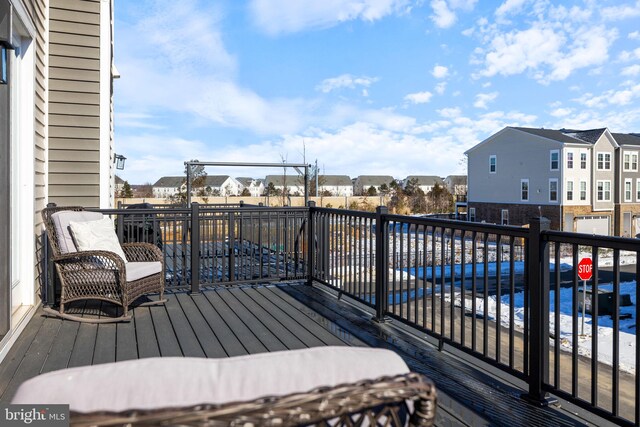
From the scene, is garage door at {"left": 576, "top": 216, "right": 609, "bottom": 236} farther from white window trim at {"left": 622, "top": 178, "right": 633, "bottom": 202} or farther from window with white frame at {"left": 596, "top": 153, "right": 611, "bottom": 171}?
window with white frame at {"left": 596, "top": 153, "right": 611, "bottom": 171}

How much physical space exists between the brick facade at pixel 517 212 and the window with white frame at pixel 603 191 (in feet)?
10.6

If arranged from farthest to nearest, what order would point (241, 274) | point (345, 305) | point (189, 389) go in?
point (241, 274), point (345, 305), point (189, 389)

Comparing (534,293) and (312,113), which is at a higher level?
(312,113)

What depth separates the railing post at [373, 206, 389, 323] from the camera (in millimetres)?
3783

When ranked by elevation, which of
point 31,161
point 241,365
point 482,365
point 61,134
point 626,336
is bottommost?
point 626,336

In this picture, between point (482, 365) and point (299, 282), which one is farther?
point (299, 282)

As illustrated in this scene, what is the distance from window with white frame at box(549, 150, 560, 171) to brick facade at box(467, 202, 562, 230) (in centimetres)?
230

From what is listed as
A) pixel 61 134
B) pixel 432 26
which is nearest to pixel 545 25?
pixel 432 26

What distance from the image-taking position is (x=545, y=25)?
17812 mm

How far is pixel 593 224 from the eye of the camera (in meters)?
27.2

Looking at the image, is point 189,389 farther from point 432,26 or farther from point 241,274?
point 432,26

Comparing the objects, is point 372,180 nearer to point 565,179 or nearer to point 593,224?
point 593,224

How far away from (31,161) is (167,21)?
7.48 meters

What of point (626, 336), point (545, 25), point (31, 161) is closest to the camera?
point (31, 161)
